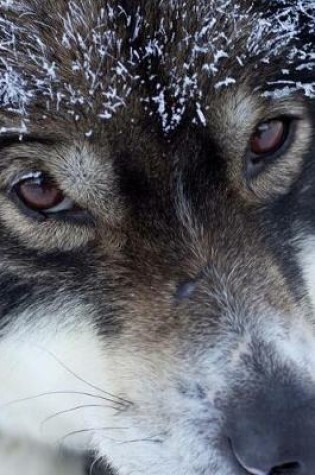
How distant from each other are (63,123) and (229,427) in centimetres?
86

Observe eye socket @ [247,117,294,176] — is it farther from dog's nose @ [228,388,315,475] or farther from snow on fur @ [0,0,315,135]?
dog's nose @ [228,388,315,475]

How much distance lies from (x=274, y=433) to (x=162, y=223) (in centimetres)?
62

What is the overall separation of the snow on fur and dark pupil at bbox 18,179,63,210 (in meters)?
0.16

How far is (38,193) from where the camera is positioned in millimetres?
2297

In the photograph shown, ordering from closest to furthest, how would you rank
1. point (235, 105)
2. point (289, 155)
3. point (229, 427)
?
point (229, 427) → point (235, 105) → point (289, 155)

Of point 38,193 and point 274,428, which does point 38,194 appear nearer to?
point 38,193

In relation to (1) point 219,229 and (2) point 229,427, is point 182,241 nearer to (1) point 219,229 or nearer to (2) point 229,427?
(1) point 219,229

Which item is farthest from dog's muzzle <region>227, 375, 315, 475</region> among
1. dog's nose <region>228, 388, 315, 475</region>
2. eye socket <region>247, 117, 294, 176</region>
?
eye socket <region>247, 117, 294, 176</region>

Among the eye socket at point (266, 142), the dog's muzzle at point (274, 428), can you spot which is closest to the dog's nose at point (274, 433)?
the dog's muzzle at point (274, 428)

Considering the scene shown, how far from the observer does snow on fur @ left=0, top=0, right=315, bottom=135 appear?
7.40 feet

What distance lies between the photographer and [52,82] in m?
2.25

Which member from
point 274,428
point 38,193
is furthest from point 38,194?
point 274,428

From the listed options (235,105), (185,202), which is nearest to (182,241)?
(185,202)

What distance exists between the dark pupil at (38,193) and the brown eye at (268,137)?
0.55 metres
